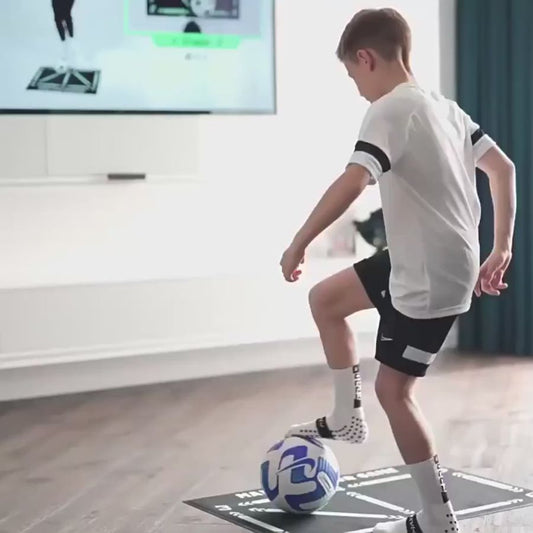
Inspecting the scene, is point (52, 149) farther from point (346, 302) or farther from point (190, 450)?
point (346, 302)

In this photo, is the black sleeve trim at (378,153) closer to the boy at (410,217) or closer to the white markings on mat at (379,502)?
the boy at (410,217)

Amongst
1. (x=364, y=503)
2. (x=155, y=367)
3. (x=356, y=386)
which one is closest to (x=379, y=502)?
(x=364, y=503)

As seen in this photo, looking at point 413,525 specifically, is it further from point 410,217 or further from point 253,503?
point 410,217

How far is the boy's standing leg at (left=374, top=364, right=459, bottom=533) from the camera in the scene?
2.47 metres

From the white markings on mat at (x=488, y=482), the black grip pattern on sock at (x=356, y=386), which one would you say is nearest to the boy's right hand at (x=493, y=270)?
the black grip pattern on sock at (x=356, y=386)

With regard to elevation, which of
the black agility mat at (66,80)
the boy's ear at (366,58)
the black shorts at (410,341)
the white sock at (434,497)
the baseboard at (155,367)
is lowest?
the baseboard at (155,367)

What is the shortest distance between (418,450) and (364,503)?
0.49m

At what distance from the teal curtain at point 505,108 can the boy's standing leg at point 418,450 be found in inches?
114

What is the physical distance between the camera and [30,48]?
169 inches

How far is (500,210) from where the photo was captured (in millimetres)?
2689

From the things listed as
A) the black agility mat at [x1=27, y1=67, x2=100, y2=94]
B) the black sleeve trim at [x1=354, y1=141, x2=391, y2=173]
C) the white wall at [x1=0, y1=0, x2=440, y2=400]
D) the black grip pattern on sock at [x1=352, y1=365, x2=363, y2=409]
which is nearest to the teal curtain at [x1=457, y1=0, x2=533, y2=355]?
the white wall at [x1=0, y1=0, x2=440, y2=400]

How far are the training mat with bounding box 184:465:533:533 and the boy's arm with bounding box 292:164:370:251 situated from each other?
2.54 ft

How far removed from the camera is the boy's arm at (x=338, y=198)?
2.34 m

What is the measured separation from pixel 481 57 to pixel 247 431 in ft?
7.97
